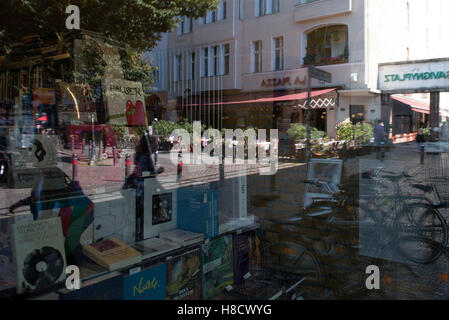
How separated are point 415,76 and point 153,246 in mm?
2720

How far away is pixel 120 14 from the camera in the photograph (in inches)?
137

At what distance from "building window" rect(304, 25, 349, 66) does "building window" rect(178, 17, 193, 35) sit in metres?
1.20

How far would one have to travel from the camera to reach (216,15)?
3502 millimetres

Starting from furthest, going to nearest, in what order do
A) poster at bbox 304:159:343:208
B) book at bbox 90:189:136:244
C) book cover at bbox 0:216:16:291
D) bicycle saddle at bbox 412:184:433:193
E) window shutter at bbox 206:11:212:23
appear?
bicycle saddle at bbox 412:184:433:193, poster at bbox 304:159:343:208, window shutter at bbox 206:11:212:23, book at bbox 90:189:136:244, book cover at bbox 0:216:16:291

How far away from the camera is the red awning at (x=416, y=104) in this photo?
3.40m

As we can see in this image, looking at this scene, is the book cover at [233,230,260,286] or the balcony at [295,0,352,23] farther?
the balcony at [295,0,352,23]

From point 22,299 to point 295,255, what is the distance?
1981 millimetres

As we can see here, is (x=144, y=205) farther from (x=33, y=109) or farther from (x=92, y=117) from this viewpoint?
(x=33, y=109)

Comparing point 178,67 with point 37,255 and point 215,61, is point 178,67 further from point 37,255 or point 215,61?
point 37,255

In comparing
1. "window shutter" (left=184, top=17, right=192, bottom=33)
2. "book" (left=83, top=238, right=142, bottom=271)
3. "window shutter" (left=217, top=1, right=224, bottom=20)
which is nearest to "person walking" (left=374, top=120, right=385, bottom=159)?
"window shutter" (left=217, top=1, right=224, bottom=20)

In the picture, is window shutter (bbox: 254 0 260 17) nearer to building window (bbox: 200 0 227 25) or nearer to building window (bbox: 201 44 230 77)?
building window (bbox: 200 0 227 25)

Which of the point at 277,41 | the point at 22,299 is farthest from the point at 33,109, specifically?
the point at 277,41

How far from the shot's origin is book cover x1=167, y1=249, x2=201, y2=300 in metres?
2.15

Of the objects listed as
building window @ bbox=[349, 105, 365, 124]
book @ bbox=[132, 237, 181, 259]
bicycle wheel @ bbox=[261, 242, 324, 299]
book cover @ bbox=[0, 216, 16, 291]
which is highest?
building window @ bbox=[349, 105, 365, 124]
